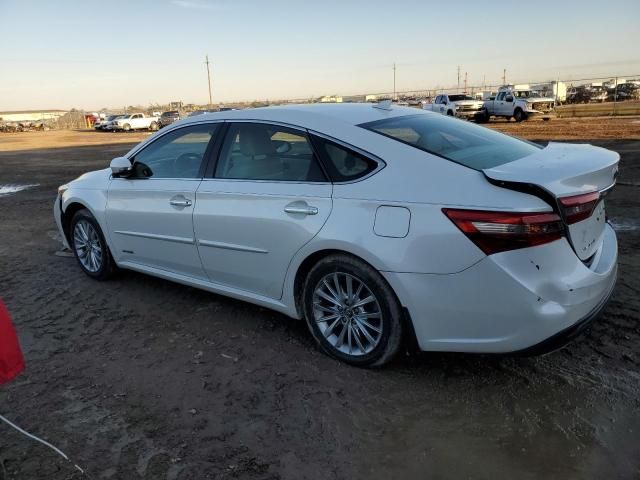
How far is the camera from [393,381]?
3221 mm

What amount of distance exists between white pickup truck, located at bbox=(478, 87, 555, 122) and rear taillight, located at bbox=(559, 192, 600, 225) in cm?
2969

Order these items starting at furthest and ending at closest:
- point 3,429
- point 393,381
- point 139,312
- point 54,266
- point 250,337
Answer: point 54,266, point 139,312, point 250,337, point 393,381, point 3,429

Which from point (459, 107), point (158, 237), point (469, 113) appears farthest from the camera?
point (469, 113)

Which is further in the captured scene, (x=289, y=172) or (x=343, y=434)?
(x=289, y=172)

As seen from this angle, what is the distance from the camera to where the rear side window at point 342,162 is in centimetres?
321

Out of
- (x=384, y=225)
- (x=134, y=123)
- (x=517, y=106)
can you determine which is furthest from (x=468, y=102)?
(x=384, y=225)

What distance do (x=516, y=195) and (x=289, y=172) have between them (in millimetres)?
1477

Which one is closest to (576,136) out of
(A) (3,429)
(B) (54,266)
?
(B) (54,266)

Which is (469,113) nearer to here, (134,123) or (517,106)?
(517,106)

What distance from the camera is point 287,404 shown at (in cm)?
306

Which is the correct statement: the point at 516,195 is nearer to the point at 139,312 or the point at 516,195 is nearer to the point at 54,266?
the point at 139,312

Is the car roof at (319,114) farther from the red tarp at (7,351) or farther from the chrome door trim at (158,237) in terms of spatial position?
the red tarp at (7,351)

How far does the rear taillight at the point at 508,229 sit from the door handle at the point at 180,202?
2.15 m

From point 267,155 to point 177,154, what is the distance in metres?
1.06
